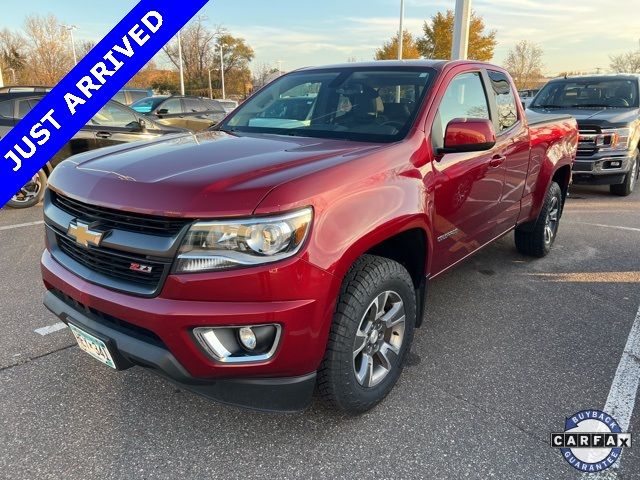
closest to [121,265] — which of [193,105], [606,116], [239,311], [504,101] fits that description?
[239,311]

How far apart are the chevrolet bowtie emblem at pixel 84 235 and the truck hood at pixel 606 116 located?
7.71 metres

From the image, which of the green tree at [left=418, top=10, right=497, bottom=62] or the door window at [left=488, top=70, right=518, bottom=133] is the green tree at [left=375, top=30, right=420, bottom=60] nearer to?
the green tree at [left=418, top=10, right=497, bottom=62]

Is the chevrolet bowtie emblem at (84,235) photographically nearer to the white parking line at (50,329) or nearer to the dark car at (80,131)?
the white parking line at (50,329)

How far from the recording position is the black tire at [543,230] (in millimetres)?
A: 4711

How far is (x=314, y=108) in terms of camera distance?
3.34 metres

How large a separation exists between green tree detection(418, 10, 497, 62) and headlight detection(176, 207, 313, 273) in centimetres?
3245

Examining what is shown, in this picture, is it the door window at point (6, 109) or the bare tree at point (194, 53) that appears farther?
the bare tree at point (194, 53)


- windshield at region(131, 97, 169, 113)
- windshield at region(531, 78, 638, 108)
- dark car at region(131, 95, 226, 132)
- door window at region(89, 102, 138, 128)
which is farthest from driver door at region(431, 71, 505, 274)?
windshield at region(131, 97, 169, 113)

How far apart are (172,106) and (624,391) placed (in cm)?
1232

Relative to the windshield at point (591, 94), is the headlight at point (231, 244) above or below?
below

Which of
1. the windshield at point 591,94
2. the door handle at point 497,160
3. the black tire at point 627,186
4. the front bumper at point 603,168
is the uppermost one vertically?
the windshield at point 591,94

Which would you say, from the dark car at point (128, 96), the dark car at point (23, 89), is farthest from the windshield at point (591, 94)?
the dark car at point (128, 96)

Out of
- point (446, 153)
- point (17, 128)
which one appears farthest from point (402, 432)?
point (17, 128)

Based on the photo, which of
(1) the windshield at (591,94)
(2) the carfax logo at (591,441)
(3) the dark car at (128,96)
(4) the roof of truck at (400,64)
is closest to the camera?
(2) the carfax logo at (591,441)
